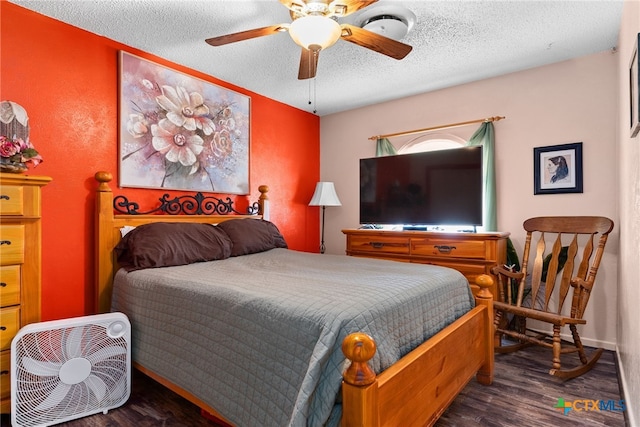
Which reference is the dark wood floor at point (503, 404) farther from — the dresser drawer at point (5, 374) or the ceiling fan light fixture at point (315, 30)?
the ceiling fan light fixture at point (315, 30)

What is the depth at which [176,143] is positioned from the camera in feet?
9.96

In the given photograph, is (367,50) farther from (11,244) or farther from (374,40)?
(11,244)

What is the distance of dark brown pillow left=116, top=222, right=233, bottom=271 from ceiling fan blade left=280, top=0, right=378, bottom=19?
1699 millimetres

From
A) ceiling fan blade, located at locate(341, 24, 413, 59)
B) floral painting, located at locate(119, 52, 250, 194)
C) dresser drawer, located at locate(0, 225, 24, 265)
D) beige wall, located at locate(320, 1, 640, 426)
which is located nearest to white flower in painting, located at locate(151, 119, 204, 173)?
floral painting, located at locate(119, 52, 250, 194)

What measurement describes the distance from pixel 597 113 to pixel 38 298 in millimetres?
4178

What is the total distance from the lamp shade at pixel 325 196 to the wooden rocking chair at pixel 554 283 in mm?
1995

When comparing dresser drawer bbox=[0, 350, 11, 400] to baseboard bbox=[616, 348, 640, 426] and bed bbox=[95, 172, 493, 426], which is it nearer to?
bed bbox=[95, 172, 493, 426]

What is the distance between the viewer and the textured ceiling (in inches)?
87.5

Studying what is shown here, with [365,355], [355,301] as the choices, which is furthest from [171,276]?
[365,355]

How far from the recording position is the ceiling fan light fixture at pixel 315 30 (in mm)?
1741

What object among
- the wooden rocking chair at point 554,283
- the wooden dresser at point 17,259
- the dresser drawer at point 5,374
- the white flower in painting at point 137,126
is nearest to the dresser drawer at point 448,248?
the wooden rocking chair at point 554,283

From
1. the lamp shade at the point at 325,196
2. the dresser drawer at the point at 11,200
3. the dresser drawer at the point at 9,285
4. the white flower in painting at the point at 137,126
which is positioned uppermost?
the white flower in painting at the point at 137,126

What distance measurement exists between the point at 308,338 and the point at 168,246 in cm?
157

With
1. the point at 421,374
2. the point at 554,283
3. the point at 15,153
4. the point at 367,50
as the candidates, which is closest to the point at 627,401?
the point at 554,283
